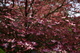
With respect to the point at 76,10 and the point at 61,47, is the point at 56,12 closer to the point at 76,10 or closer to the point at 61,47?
the point at 76,10

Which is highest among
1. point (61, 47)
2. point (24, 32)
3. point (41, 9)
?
point (41, 9)

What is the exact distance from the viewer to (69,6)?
15.6 ft

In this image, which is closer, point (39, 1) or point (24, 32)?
point (24, 32)

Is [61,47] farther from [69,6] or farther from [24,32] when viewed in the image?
[69,6]

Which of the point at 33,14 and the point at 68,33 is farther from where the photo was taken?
the point at 33,14

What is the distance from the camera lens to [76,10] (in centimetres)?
462

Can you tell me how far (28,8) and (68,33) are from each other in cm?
175

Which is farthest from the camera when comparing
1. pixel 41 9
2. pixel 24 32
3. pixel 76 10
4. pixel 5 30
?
pixel 41 9

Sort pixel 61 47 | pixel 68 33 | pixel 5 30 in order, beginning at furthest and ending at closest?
pixel 5 30, pixel 68 33, pixel 61 47

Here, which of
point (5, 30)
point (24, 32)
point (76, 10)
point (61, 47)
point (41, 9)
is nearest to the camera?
point (61, 47)

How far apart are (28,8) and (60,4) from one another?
1085 millimetres

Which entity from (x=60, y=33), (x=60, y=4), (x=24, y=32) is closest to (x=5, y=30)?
(x=24, y=32)

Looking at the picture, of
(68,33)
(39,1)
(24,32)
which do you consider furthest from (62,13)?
(24,32)

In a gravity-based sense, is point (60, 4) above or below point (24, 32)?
above
